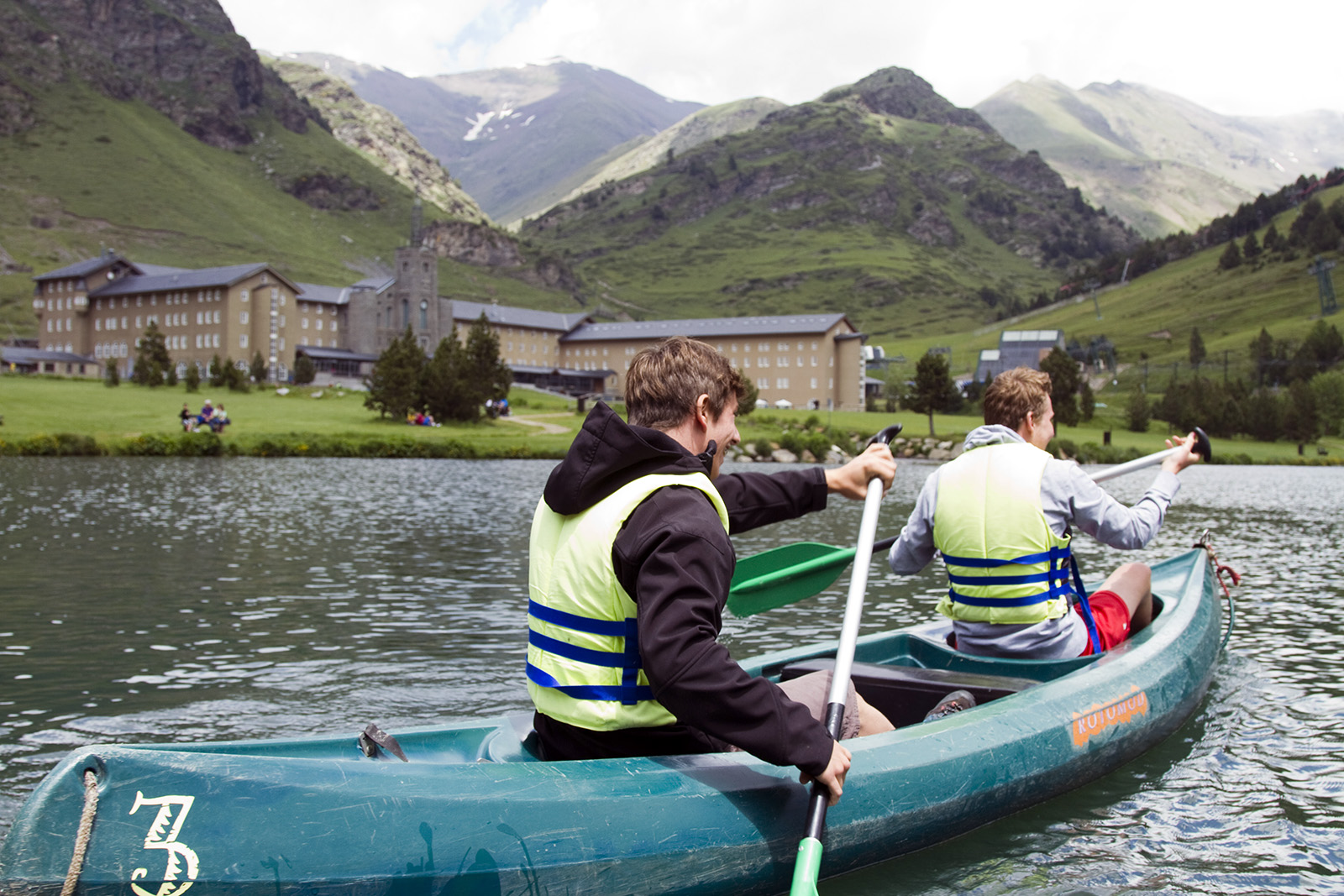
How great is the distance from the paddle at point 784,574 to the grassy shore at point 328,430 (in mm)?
48381

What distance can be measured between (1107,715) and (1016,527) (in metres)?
1.66

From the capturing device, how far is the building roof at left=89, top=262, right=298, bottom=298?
12331 centimetres

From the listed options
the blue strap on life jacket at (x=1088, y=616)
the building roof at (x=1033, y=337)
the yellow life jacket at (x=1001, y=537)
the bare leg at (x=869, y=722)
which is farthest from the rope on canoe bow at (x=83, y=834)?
the building roof at (x=1033, y=337)

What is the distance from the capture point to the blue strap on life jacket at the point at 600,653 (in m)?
4.31

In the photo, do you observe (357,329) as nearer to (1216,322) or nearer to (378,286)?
(378,286)

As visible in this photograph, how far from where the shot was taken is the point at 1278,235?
636ft

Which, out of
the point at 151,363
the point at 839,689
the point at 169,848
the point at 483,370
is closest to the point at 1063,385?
the point at 483,370

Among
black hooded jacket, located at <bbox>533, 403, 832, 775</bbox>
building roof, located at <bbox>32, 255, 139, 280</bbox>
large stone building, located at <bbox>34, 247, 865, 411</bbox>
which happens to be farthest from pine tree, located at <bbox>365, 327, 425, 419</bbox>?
building roof, located at <bbox>32, 255, 139, 280</bbox>

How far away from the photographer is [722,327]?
141875 mm

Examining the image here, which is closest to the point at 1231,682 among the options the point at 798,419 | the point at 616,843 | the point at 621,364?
the point at 616,843

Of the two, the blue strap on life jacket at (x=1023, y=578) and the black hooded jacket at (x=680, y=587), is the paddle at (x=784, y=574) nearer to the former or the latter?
the blue strap on life jacket at (x=1023, y=578)

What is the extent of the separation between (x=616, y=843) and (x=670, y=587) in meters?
1.48

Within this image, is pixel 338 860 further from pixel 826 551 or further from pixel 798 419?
pixel 798 419

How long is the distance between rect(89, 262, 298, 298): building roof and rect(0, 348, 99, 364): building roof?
10.4 metres
